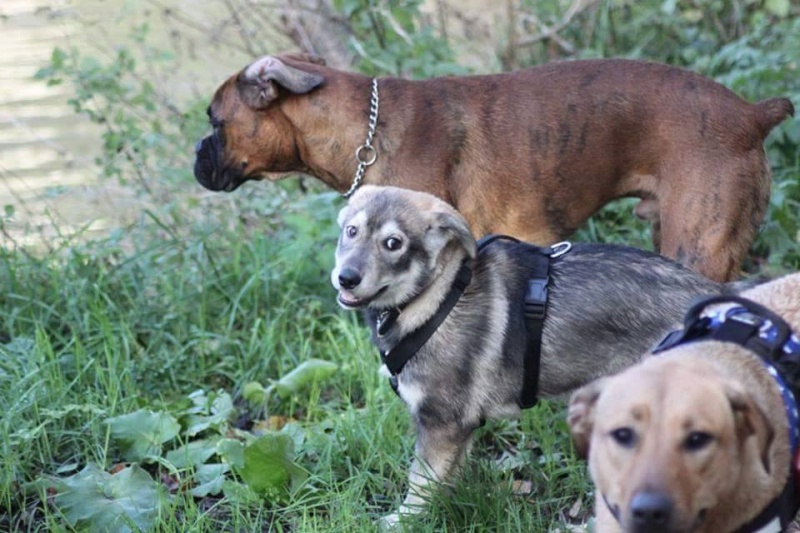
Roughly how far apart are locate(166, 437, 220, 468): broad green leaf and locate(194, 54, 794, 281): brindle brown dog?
1.59m

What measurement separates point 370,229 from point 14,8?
8.91 metres

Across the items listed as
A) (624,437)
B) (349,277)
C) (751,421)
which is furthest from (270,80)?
(751,421)

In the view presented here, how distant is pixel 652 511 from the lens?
255 centimetres

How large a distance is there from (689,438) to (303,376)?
3023 mm

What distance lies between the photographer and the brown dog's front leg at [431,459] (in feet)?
13.8

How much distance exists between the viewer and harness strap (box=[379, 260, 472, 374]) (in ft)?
13.9

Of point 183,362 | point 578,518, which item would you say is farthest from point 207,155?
point 578,518

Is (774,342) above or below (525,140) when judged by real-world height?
above

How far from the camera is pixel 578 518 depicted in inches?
169

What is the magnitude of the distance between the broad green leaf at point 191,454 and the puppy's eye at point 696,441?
2588 mm

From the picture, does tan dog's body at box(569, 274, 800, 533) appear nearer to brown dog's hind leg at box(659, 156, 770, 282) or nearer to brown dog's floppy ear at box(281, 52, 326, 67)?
brown dog's hind leg at box(659, 156, 770, 282)

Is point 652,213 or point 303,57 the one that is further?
point 303,57

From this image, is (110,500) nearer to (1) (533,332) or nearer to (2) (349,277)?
(2) (349,277)

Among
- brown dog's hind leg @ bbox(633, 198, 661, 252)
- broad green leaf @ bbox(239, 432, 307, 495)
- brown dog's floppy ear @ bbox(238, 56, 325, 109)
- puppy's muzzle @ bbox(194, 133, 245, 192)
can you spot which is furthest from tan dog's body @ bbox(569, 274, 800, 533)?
puppy's muzzle @ bbox(194, 133, 245, 192)
